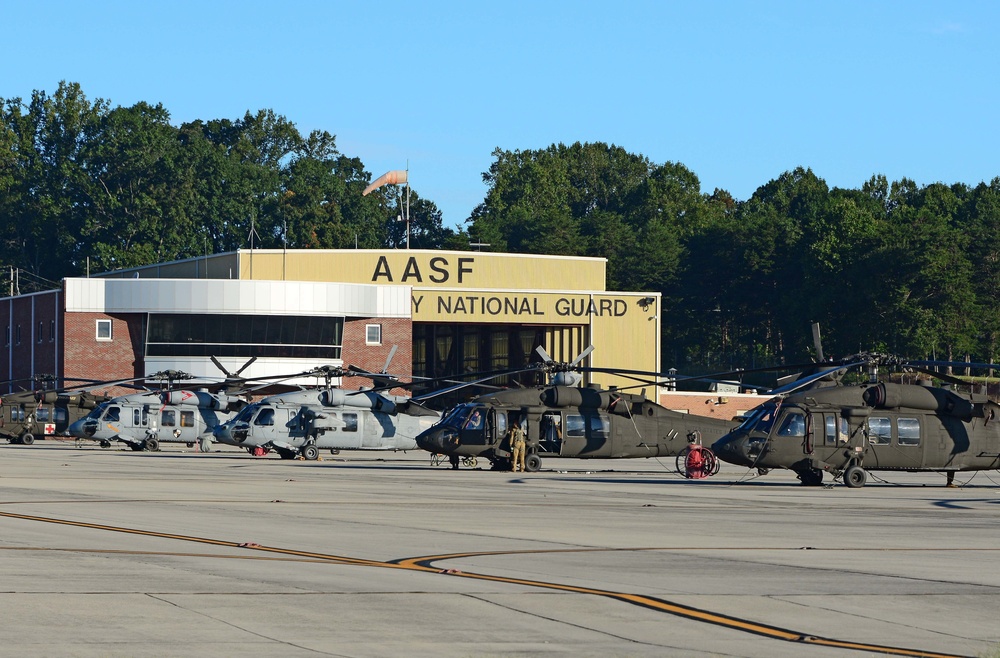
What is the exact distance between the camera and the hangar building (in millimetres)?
90250

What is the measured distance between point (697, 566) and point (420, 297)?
7884 cm

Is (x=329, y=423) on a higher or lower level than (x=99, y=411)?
lower

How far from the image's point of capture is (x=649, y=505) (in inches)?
1134

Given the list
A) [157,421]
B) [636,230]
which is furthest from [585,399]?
[636,230]

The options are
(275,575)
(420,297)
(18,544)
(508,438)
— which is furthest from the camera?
(420,297)

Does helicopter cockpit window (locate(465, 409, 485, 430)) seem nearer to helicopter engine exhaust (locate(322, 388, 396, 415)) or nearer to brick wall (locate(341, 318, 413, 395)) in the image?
helicopter engine exhaust (locate(322, 388, 396, 415))

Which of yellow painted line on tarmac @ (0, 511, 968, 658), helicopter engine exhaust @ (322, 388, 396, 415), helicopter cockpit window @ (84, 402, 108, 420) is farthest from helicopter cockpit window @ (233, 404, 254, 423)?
yellow painted line on tarmac @ (0, 511, 968, 658)

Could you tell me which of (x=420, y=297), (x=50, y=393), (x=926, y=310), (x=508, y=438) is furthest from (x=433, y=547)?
(x=926, y=310)

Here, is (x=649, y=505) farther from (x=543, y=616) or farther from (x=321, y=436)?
(x=321, y=436)

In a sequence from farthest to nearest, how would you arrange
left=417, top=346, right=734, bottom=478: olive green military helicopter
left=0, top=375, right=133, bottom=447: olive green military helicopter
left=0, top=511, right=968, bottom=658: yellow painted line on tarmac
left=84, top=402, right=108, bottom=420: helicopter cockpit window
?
left=0, top=375, right=133, bottom=447: olive green military helicopter, left=84, top=402, right=108, bottom=420: helicopter cockpit window, left=417, top=346, right=734, bottom=478: olive green military helicopter, left=0, top=511, right=968, bottom=658: yellow painted line on tarmac

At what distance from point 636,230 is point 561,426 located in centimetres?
14288

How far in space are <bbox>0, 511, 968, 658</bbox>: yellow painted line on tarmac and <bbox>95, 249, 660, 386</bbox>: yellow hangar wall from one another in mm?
73641

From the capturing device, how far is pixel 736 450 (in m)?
35.8

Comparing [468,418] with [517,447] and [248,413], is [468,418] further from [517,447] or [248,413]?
[248,413]
